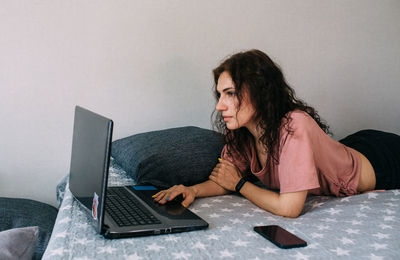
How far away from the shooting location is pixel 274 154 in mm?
1342

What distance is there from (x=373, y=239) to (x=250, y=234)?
12.7 inches

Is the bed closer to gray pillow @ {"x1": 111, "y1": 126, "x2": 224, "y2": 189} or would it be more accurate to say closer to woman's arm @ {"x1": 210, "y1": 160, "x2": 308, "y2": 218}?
woman's arm @ {"x1": 210, "y1": 160, "x2": 308, "y2": 218}

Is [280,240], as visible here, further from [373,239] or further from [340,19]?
[340,19]

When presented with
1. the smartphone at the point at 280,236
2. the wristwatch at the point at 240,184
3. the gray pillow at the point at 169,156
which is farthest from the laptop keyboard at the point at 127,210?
the wristwatch at the point at 240,184

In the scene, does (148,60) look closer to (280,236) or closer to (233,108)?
(233,108)

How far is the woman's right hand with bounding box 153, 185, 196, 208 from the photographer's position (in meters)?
1.25

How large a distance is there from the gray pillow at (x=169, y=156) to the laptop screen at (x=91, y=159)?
28cm

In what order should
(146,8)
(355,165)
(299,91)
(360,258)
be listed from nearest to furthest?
1. (360,258)
2. (355,165)
3. (146,8)
4. (299,91)

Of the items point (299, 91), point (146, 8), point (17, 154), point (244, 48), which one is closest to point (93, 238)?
point (17, 154)

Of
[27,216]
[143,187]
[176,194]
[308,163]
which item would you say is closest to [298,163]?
[308,163]

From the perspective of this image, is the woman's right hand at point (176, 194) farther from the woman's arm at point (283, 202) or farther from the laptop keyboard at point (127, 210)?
the woman's arm at point (283, 202)

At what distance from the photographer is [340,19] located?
2193 mm

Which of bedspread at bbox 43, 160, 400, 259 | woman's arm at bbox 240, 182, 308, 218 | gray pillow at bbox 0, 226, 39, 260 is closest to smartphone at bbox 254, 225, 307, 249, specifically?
bedspread at bbox 43, 160, 400, 259

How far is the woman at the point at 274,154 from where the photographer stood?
1250mm
